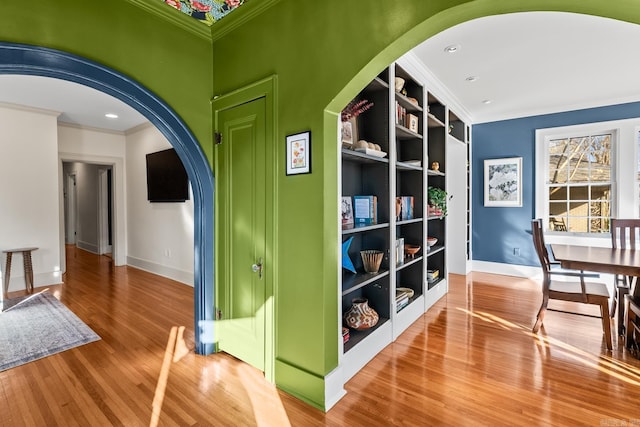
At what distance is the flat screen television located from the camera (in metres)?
4.65

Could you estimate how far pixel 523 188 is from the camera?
16.8 feet

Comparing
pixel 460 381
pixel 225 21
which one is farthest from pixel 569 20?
pixel 460 381

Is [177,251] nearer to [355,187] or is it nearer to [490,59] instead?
[355,187]

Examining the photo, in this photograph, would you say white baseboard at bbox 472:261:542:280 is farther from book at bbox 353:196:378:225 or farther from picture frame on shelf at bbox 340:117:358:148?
picture frame on shelf at bbox 340:117:358:148

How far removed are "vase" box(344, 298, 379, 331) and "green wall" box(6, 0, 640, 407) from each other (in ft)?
1.55

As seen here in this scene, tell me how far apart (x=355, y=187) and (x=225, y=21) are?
171cm

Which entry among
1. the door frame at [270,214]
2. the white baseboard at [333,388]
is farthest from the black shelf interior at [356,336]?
the door frame at [270,214]

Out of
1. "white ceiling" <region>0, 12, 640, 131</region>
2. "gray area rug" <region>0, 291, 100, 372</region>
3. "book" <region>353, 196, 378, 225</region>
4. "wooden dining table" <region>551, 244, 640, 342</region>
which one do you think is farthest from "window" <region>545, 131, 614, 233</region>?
"gray area rug" <region>0, 291, 100, 372</region>

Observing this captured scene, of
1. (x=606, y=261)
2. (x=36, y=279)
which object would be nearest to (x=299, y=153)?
(x=606, y=261)

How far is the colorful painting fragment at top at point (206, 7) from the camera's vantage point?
2.17 meters

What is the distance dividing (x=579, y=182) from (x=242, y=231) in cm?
520

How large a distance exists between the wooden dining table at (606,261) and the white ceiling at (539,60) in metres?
1.91

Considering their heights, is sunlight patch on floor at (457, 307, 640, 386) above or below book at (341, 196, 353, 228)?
below

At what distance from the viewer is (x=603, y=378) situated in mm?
2184
